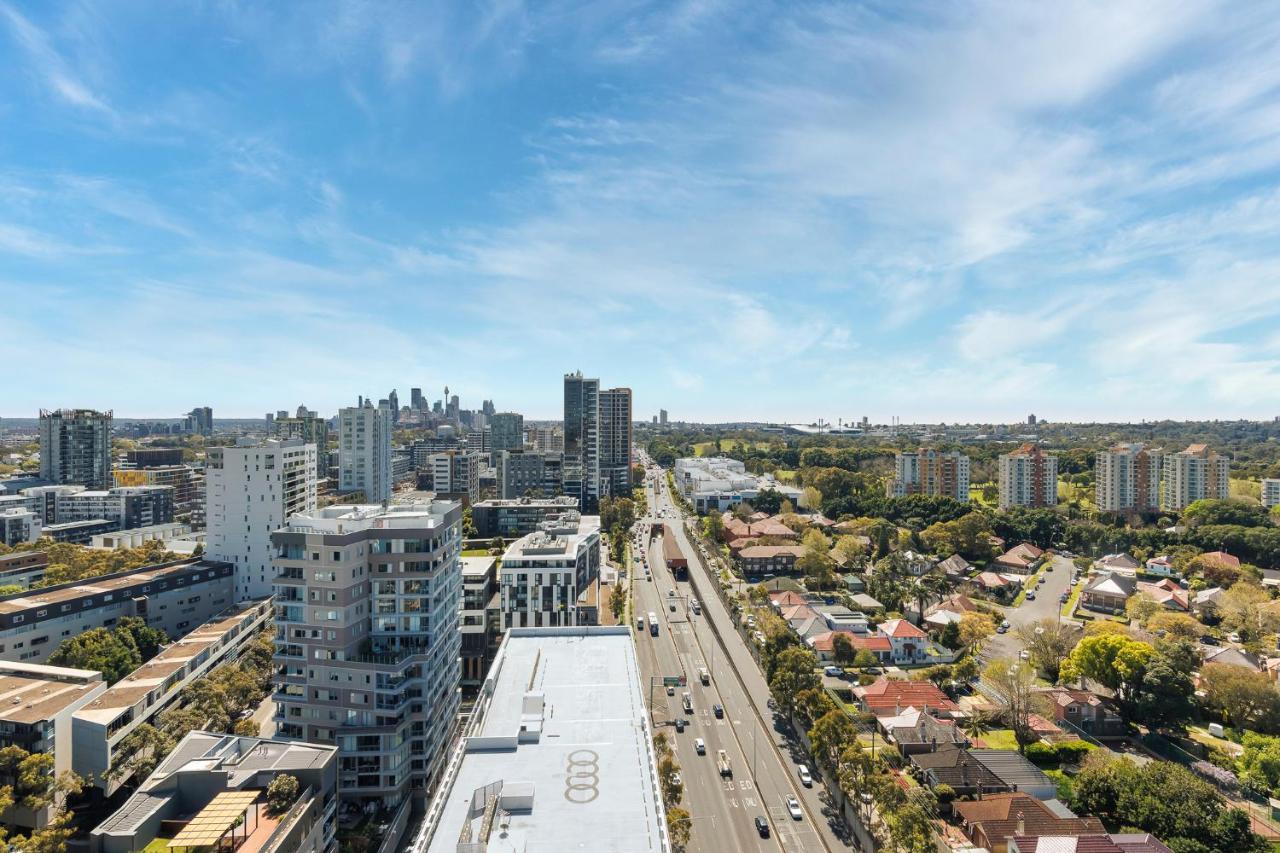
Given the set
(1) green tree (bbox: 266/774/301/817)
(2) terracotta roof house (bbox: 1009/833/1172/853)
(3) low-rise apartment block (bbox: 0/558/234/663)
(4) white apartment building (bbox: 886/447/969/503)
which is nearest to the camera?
(1) green tree (bbox: 266/774/301/817)

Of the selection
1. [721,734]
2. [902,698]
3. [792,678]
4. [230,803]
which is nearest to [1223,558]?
[902,698]

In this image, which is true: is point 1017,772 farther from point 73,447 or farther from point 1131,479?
point 73,447

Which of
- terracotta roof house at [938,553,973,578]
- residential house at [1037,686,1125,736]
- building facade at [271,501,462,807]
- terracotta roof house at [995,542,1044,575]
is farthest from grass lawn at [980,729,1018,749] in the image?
terracotta roof house at [995,542,1044,575]

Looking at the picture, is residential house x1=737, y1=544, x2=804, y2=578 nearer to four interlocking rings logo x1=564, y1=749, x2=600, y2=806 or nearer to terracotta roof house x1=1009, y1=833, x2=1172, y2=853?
terracotta roof house x1=1009, y1=833, x2=1172, y2=853

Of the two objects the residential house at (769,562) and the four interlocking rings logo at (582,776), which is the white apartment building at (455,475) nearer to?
the residential house at (769,562)

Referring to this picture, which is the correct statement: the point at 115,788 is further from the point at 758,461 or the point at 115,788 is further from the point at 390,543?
the point at 758,461
